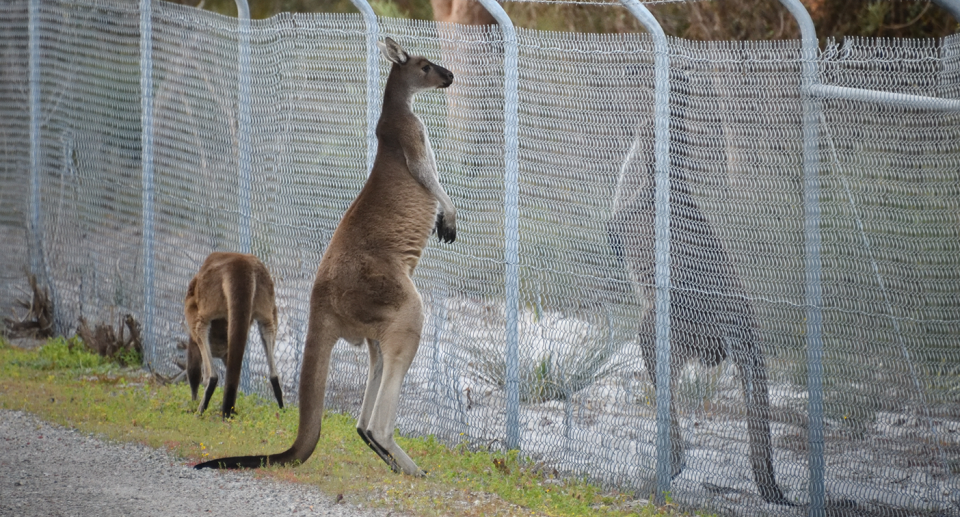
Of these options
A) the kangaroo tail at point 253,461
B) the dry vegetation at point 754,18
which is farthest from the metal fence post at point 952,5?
the dry vegetation at point 754,18

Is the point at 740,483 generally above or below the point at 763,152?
below

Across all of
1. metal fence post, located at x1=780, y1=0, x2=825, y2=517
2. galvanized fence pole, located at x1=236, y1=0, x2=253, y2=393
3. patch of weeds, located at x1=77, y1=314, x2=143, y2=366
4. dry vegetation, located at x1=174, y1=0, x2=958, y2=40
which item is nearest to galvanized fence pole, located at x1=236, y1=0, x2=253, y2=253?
galvanized fence pole, located at x1=236, y1=0, x2=253, y2=393

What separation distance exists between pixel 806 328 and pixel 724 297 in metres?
0.54

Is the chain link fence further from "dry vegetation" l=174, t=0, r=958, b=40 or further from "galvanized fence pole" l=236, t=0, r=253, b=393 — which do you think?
"dry vegetation" l=174, t=0, r=958, b=40

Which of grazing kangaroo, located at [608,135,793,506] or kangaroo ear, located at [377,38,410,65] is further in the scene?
kangaroo ear, located at [377,38,410,65]

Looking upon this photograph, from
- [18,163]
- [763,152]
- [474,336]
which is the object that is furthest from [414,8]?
[763,152]

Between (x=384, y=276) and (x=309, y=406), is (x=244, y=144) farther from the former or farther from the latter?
(x=309, y=406)

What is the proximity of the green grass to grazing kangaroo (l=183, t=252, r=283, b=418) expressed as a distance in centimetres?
27

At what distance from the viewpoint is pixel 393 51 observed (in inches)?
244

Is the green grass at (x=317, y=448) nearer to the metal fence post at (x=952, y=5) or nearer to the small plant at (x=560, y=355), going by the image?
the small plant at (x=560, y=355)

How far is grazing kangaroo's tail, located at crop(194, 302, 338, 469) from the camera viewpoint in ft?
19.2

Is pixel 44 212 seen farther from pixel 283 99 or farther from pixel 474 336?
pixel 474 336

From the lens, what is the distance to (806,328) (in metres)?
5.52

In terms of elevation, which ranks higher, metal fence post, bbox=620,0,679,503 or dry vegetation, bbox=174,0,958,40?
dry vegetation, bbox=174,0,958,40
